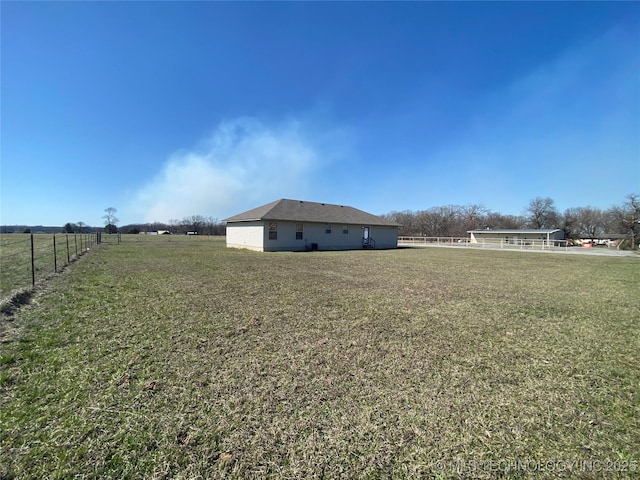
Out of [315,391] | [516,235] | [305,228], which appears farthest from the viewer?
[516,235]

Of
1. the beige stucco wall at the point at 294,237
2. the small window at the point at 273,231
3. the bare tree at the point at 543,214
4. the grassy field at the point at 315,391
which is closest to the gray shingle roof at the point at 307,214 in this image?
the beige stucco wall at the point at 294,237

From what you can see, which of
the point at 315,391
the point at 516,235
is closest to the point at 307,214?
the point at 315,391

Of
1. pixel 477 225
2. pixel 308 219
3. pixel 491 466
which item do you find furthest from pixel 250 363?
pixel 477 225

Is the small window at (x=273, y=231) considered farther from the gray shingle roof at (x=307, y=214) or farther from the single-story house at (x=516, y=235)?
the single-story house at (x=516, y=235)

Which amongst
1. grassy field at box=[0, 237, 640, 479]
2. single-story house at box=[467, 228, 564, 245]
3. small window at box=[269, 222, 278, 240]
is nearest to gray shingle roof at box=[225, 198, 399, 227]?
small window at box=[269, 222, 278, 240]

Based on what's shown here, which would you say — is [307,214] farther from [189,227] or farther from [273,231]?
[189,227]

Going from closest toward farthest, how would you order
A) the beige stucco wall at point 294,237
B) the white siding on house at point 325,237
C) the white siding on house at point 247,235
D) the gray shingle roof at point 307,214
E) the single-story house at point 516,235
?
the white siding on house at point 247,235 < the beige stucco wall at point 294,237 < the white siding on house at point 325,237 < the gray shingle roof at point 307,214 < the single-story house at point 516,235

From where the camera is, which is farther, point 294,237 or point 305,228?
point 305,228

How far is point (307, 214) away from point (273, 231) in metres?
3.67

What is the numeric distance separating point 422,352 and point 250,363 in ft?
7.24

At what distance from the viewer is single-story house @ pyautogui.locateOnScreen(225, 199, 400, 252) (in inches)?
818

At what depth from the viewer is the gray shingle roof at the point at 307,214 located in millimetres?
21266

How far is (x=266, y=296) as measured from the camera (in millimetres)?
6738

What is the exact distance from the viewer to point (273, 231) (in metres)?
20.7
